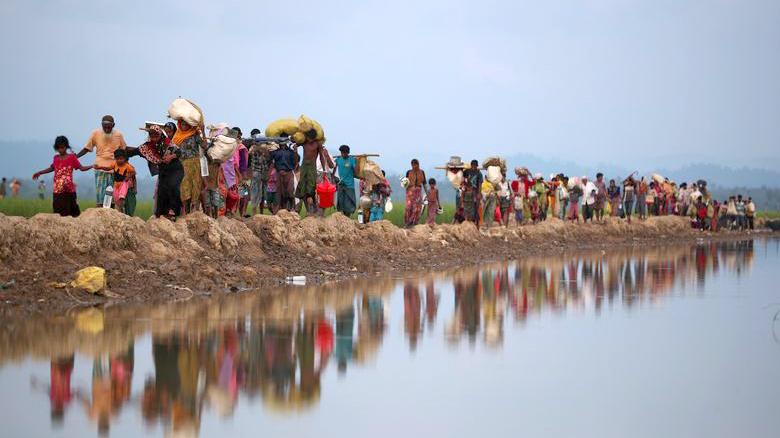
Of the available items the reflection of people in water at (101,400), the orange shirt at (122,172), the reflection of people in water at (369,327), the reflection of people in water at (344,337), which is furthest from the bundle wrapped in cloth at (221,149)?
the reflection of people in water at (101,400)

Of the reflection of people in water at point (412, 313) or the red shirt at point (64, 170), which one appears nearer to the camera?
the reflection of people in water at point (412, 313)

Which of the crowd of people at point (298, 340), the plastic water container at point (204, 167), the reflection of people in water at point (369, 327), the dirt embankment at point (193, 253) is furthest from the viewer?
the plastic water container at point (204, 167)

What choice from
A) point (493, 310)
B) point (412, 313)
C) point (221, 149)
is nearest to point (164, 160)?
point (221, 149)

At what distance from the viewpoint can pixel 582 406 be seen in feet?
29.6

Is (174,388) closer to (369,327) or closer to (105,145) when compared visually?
(369,327)

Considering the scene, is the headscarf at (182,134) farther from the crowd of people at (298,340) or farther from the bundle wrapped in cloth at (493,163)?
the bundle wrapped in cloth at (493,163)

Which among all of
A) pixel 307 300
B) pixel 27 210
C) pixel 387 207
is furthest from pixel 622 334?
pixel 27 210

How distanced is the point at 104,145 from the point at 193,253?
8.06ft

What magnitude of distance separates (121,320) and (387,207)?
62.6 feet

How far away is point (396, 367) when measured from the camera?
1066 centimetres

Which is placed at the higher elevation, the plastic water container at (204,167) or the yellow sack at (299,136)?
the yellow sack at (299,136)

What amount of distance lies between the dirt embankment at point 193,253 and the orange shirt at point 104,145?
55.6 inches

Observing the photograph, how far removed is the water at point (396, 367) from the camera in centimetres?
837

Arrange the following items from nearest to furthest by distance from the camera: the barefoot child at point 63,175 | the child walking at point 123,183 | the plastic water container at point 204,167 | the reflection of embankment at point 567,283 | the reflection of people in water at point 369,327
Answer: the reflection of people in water at point 369,327 → the reflection of embankment at point 567,283 → the barefoot child at point 63,175 → the child walking at point 123,183 → the plastic water container at point 204,167
